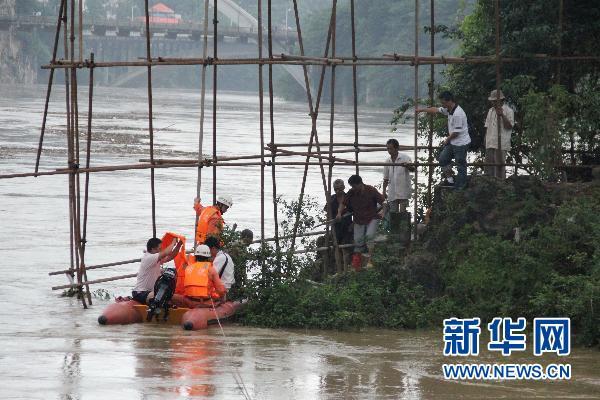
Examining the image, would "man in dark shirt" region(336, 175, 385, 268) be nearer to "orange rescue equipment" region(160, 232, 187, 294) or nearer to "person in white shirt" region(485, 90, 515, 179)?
"person in white shirt" region(485, 90, 515, 179)

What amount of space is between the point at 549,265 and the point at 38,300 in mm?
6057

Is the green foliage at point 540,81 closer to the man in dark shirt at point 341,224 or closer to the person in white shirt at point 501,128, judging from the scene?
the person in white shirt at point 501,128

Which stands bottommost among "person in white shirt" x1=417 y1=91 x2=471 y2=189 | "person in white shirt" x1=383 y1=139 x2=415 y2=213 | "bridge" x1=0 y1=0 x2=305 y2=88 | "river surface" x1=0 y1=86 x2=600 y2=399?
"river surface" x1=0 y1=86 x2=600 y2=399

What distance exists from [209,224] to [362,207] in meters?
2.08

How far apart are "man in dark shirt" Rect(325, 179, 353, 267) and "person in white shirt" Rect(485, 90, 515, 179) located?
171 centimetres

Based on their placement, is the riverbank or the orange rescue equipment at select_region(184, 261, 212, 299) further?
the riverbank

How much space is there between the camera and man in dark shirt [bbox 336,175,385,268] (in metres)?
15.9

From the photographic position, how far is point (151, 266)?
13914mm

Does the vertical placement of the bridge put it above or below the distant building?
below

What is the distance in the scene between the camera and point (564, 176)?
52.5ft

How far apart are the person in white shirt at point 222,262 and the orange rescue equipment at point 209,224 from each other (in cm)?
44

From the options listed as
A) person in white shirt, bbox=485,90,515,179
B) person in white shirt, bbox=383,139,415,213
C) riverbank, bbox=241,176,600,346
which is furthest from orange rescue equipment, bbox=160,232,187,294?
person in white shirt, bbox=485,90,515,179

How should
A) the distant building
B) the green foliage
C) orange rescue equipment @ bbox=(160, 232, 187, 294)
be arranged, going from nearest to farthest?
1. orange rescue equipment @ bbox=(160, 232, 187, 294)
2. the green foliage
3. the distant building

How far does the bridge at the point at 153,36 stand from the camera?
101 metres
